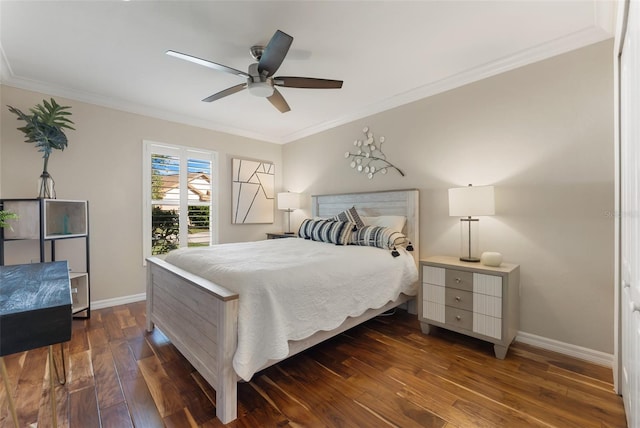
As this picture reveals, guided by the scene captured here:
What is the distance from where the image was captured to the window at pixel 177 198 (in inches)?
146

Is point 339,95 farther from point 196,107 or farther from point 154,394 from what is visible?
point 154,394

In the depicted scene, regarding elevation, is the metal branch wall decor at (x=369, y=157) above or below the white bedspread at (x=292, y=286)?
above

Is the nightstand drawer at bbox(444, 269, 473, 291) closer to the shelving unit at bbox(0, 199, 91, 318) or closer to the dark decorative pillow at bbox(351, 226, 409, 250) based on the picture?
the dark decorative pillow at bbox(351, 226, 409, 250)

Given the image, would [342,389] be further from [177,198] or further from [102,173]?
[102,173]

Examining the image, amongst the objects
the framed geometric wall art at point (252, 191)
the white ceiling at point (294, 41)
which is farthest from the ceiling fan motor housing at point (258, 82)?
the framed geometric wall art at point (252, 191)

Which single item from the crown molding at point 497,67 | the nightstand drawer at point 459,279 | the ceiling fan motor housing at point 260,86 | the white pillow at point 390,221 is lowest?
the nightstand drawer at point 459,279

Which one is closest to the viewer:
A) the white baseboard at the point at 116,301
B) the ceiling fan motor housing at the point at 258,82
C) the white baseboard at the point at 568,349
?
the white baseboard at the point at 568,349

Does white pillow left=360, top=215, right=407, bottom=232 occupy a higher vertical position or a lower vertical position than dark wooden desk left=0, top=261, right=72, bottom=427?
higher

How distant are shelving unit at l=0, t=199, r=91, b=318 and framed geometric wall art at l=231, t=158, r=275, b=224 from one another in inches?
75.9

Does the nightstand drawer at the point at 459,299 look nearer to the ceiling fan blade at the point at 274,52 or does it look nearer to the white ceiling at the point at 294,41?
the white ceiling at the point at 294,41

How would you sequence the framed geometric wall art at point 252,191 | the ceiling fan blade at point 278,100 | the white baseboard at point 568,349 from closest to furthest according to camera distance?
the white baseboard at point 568,349, the ceiling fan blade at point 278,100, the framed geometric wall art at point 252,191

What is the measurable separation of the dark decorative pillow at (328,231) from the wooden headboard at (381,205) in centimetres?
50

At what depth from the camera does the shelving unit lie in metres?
2.60

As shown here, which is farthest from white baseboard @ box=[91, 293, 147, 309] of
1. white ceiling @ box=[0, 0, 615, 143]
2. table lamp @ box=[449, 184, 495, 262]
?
table lamp @ box=[449, 184, 495, 262]
